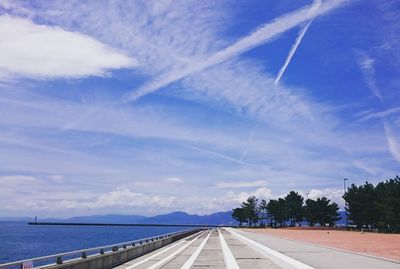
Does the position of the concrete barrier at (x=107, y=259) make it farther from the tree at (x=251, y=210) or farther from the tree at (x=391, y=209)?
the tree at (x=251, y=210)

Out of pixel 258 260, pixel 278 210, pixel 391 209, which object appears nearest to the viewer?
pixel 258 260

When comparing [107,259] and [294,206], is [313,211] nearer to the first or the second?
[294,206]

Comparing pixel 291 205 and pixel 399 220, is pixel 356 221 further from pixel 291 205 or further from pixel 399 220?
pixel 291 205

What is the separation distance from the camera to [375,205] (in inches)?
3706

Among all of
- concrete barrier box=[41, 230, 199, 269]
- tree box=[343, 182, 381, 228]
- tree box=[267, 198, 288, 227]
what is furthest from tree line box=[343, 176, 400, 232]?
concrete barrier box=[41, 230, 199, 269]

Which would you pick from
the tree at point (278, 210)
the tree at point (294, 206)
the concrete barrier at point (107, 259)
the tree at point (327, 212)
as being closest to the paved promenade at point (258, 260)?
the concrete barrier at point (107, 259)

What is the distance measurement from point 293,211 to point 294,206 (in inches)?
63.1

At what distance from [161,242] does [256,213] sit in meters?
157

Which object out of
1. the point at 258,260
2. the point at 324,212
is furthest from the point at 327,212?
the point at 258,260

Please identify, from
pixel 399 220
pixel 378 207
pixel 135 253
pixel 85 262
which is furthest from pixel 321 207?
pixel 85 262

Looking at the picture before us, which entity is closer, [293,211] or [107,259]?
[107,259]

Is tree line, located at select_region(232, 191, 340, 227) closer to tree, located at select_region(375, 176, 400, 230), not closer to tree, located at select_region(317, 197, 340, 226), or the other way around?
tree, located at select_region(317, 197, 340, 226)

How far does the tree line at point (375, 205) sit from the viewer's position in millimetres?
80688

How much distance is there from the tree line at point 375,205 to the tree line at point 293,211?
1752 cm
